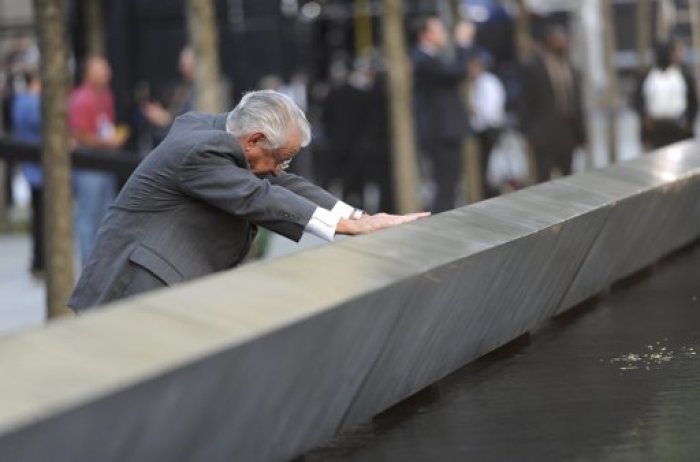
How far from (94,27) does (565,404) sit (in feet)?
64.7

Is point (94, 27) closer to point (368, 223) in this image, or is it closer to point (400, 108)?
point (400, 108)

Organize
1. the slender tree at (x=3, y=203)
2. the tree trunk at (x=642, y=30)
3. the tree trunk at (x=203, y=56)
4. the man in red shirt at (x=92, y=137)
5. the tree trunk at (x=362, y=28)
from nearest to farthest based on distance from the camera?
the tree trunk at (x=203, y=56)
the man in red shirt at (x=92, y=137)
the slender tree at (x=3, y=203)
the tree trunk at (x=362, y=28)
the tree trunk at (x=642, y=30)

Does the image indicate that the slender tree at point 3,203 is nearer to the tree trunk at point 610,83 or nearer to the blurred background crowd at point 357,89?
the blurred background crowd at point 357,89

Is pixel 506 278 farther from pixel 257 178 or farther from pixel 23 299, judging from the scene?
pixel 23 299

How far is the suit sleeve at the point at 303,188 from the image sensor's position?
832cm

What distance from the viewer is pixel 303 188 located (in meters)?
8.38

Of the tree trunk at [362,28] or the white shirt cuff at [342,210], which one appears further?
the tree trunk at [362,28]

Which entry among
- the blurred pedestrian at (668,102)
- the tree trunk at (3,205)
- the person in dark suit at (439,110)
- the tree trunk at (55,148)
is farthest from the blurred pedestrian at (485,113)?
the tree trunk at (55,148)

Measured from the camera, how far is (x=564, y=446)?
21.8 feet

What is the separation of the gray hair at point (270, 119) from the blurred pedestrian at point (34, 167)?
1204 cm

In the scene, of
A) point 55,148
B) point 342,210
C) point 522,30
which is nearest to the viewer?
point 342,210

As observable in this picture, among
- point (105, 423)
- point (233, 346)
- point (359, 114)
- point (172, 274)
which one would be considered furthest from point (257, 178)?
point (359, 114)

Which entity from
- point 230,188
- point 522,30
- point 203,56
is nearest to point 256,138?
point 230,188

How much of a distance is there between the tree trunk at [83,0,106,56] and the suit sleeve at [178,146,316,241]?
1903cm
